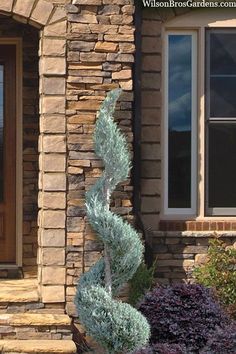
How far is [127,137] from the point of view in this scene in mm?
7066

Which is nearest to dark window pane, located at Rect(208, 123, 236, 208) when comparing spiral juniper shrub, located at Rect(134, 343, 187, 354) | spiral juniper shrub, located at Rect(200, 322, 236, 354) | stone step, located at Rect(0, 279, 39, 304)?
spiral juniper shrub, located at Rect(200, 322, 236, 354)

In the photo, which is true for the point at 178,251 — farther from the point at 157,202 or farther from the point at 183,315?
the point at 183,315

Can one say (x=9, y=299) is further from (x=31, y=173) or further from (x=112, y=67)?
(x=112, y=67)

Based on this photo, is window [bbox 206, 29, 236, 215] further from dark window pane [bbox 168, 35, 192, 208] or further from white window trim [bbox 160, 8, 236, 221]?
dark window pane [bbox 168, 35, 192, 208]

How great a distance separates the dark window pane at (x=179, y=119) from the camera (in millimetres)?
7898

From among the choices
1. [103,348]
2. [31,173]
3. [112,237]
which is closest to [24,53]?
[31,173]

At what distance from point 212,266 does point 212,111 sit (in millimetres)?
1705

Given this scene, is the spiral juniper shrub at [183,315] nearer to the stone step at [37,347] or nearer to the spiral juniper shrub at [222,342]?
the spiral juniper shrub at [222,342]

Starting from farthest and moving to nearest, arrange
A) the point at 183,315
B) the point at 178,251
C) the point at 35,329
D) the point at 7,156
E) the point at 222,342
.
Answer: the point at 7,156, the point at 178,251, the point at 35,329, the point at 183,315, the point at 222,342

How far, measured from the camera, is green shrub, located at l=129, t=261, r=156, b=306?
7188 mm

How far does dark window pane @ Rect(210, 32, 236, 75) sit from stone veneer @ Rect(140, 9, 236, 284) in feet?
1.61

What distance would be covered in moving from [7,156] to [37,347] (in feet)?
8.82

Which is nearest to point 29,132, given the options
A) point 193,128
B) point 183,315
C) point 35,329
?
point 193,128

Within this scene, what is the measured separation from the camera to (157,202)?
7836 mm
